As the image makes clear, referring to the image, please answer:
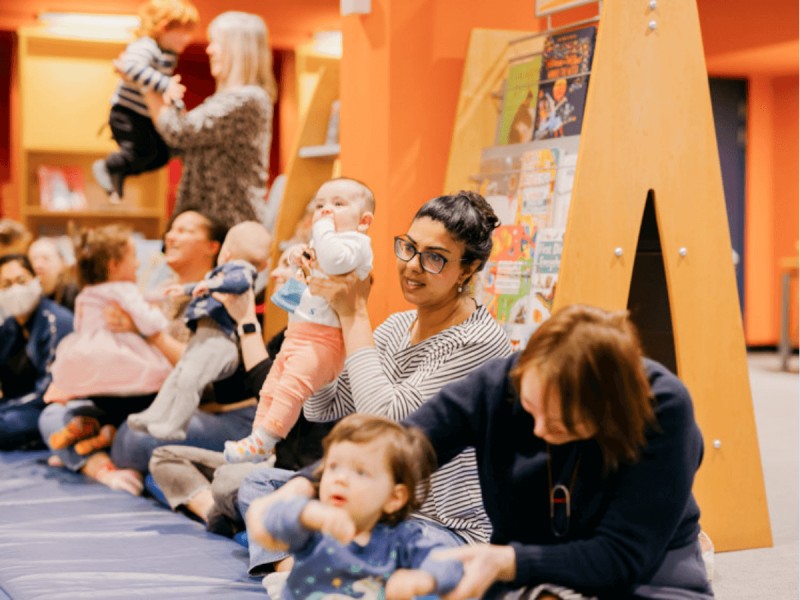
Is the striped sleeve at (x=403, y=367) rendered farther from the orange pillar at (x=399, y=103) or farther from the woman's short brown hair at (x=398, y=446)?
the orange pillar at (x=399, y=103)

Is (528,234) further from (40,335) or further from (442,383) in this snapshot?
Answer: (40,335)

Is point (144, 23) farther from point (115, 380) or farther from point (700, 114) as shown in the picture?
point (700, 114)

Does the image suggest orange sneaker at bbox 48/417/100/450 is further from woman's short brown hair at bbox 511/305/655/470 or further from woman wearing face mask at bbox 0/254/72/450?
woman's short brown hair at bbox 511/305/655/470

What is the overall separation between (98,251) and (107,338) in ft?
1.13

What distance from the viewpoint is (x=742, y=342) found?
353 centimetres

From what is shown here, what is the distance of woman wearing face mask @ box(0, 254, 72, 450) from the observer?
5.02 metres

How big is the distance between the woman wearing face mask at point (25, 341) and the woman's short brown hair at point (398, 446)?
349 centimetres

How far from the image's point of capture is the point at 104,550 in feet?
10.8

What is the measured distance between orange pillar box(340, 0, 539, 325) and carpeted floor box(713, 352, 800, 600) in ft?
4.74

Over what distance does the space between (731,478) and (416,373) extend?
1.52m

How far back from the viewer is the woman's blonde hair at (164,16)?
15.6ft

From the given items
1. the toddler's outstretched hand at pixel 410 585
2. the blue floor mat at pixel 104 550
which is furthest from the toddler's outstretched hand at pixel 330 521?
the blue floor mat at pixel 104 550

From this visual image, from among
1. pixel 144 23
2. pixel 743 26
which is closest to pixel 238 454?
pixel 144 23

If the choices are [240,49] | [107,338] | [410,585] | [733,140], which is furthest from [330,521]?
[733,140]
